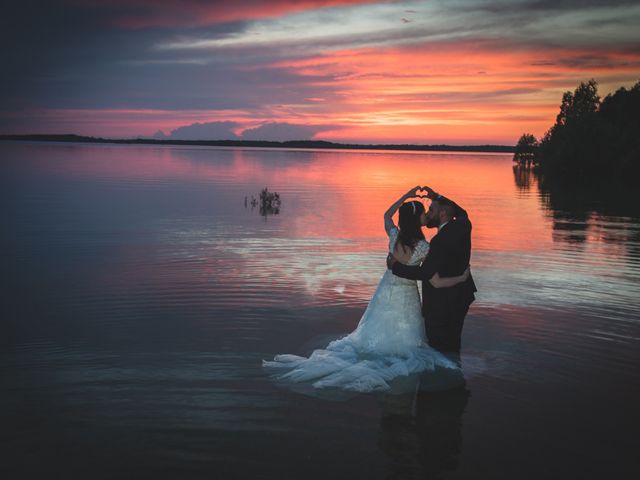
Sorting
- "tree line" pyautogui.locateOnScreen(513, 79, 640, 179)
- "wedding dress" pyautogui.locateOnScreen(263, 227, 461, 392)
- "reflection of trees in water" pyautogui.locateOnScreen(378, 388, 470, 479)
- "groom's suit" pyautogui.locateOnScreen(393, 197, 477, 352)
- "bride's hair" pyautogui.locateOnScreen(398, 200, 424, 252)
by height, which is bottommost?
"reflection of trees in water" pyautogui.locateOnScreen(378, 388, 470, 479)

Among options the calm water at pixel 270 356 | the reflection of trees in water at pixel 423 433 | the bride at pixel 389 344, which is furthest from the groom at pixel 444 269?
the reflection of trees in water at pixel 423 433

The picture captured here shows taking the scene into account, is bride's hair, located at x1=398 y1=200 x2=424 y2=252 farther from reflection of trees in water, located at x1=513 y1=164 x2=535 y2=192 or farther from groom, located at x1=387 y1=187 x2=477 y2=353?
reflection of trees in water, located at x1=513 y1=164 x2=535 y2=192

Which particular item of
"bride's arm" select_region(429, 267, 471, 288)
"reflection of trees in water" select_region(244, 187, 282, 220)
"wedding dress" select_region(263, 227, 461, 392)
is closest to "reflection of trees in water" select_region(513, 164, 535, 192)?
"reflection of trees in water" select_region(244, 187, 282, 220)

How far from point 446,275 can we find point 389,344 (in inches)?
56.0

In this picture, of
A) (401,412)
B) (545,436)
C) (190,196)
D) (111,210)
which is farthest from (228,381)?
(190,196)

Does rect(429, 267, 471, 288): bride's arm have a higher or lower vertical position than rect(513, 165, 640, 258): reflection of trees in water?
higher

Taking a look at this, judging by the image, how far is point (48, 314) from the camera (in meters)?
11.6

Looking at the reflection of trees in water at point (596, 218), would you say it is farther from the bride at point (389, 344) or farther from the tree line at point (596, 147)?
the tree line at point (596, 147)

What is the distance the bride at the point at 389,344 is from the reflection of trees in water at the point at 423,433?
64 cm

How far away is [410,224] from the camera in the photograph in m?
8.44

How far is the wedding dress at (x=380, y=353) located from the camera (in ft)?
27.1

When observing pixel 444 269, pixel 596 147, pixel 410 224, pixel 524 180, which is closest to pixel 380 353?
pixel 444 269

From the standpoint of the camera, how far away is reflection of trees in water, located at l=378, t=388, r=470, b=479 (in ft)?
20.3

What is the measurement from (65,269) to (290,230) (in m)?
10.7
